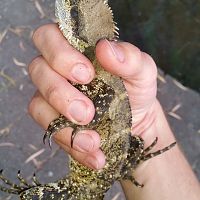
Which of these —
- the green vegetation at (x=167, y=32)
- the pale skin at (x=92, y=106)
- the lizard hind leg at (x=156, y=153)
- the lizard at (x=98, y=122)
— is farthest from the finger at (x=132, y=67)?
the green vegetation at (x=167, y=32)

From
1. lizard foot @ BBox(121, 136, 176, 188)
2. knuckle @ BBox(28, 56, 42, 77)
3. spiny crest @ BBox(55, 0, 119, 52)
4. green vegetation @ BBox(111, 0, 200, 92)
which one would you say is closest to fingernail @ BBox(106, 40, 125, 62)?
spiny crest @ BBox(55, 0, 119, 52)

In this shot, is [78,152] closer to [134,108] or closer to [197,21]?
[134,108]

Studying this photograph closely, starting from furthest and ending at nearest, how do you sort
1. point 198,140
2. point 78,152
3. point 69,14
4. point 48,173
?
1. point 198,140
2. point 48,173
3. point 78,152
4. point 69,14

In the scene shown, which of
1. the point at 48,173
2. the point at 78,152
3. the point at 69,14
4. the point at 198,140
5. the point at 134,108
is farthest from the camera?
the point at 198,140

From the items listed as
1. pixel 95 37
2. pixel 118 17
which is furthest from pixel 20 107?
pixel 95 37

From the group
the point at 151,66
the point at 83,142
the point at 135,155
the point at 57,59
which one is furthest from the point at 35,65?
the point at 135,155

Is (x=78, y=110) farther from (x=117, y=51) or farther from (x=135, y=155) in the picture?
(x=135, y=155)

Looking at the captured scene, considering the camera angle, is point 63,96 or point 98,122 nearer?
point 63,96
